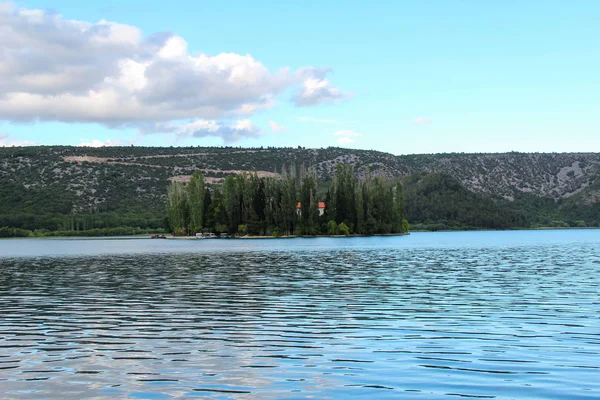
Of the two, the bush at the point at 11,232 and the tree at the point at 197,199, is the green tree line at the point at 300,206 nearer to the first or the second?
the tree at the point at 197,199

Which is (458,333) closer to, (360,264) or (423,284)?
(423,284)

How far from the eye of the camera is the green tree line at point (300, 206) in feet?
434

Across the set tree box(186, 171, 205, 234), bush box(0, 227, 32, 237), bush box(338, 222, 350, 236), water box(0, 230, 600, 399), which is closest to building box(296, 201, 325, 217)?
bush box(338, 222, 350, 236)

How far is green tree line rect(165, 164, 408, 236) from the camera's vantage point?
132 metres

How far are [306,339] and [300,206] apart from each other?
378 ft

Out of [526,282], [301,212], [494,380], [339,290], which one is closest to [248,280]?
[339,290]

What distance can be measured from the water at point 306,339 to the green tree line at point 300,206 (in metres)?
96.5

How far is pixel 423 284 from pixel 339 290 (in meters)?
4.68

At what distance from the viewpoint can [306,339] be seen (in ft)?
60.3

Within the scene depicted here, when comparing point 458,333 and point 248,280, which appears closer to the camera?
point 458,333

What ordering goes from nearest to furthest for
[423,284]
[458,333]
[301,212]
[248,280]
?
[458,333] → [423,284] → [248,280] → [301,212]

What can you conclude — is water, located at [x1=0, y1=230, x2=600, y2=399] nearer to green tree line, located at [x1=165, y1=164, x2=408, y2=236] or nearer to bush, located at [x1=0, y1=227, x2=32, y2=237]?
green tree line, located at [x1=165, y1=164, x2=408, y2=236]

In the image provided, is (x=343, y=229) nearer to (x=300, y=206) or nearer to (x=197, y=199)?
(x=300, y=206)

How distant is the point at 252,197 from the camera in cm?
13512
